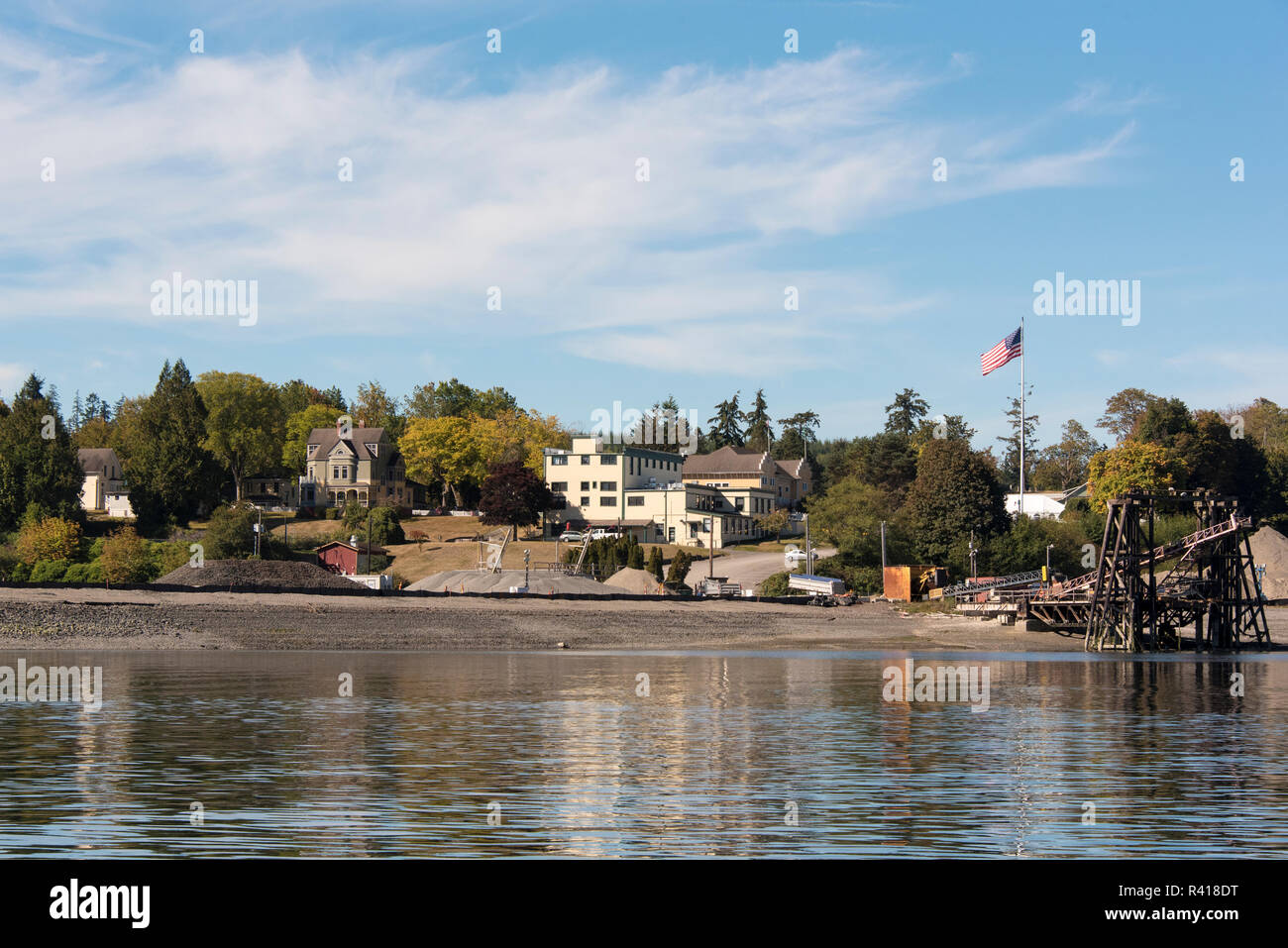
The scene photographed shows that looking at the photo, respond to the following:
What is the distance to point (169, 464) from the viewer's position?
5221 inches

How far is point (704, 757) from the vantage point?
26500 millimetres

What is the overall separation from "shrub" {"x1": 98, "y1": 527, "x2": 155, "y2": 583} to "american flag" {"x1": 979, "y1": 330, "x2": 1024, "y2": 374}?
70152mm

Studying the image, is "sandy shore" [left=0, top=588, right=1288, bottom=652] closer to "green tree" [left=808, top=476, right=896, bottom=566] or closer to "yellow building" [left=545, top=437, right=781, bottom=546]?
"green tree" [left=808, top=476, right=896, bottom=566]

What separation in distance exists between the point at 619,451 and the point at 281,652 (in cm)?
7629

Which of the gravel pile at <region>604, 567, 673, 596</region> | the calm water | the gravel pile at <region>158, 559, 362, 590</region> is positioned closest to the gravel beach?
the gravel pile at <region>158, 559, 362, 590</region>

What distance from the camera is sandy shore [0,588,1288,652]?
68.4 meters

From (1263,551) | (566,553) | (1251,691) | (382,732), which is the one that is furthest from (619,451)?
(382,732)

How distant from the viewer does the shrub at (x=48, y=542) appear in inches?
4213

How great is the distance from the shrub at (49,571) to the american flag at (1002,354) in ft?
260

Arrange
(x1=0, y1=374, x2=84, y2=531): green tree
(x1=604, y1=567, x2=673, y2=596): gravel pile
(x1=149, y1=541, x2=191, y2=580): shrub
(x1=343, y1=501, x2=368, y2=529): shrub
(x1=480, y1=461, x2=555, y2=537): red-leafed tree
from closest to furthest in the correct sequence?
(x1=604, y1=567, x2=673, y2=596): gravel pile < (x1=149, y1=541, x2=191, y2=580): shrub < (x1=0, y1=374, x2=84, y2=531): green tree < (x1=343, y1=501, x2=368, y2=529): shrub < (x1=480, y1=461, x2=555, y2=537): red-leafed tree

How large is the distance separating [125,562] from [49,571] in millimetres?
9304

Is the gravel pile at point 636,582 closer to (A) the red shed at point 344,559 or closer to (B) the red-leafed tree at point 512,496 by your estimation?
(A) the red shed at point 344,559

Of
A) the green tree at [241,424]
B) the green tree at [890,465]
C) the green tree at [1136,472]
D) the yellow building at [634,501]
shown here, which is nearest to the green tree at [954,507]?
the green tree at [1136,472]
